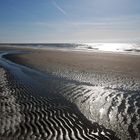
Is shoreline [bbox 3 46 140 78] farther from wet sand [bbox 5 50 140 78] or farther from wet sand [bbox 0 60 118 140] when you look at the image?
wet sand [bbox 0 60 118 140]

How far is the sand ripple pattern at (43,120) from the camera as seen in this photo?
8.09 m

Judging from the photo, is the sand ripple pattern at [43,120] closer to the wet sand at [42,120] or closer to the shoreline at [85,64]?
the wet sand at [42,120]

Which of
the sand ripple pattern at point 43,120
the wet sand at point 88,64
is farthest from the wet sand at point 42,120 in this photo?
the wet sand at point 88,64

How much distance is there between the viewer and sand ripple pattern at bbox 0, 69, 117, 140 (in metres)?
8.09

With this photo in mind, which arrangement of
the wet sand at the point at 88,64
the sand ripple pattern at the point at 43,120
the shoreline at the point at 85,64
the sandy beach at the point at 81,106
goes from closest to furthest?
1. the sand ripple pattern at the point at 43,120
2. the sandy beach at the point at 81,106
3. the shoreline at the point at 85,64
4. the wet sand at the point at 88,64

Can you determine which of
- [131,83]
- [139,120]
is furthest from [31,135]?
[131,83]

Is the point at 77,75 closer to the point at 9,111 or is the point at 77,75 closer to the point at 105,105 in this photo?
the point at 105,105

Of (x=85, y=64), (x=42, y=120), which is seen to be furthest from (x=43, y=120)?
(x=85, y=64)

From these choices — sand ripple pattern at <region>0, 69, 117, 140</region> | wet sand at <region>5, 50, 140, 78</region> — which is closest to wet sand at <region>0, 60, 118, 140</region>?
sand ripple pattern at <region>0, 69, 117, 140</region>

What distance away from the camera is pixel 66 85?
1706 cm

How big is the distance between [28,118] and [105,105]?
14.6 ft

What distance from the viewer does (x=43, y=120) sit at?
9.54 metres

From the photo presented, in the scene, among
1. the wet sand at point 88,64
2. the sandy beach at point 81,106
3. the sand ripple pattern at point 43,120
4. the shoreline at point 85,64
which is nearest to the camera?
the sand ripple pattern at point 43,120

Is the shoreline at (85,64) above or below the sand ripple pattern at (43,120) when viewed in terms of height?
above
